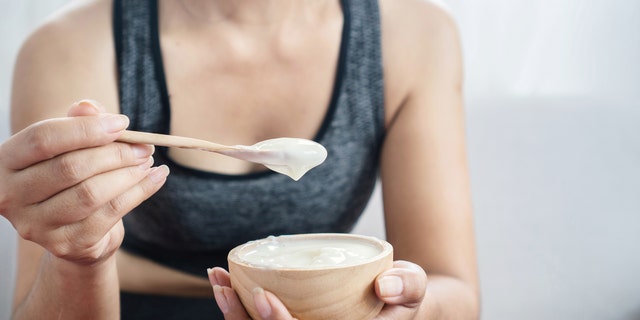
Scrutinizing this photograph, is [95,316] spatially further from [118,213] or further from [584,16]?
[584,16]

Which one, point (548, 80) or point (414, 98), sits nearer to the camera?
point (414, 98)

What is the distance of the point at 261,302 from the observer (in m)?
0.66

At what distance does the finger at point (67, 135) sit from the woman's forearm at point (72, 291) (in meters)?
0.22

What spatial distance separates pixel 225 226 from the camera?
3.96 feet

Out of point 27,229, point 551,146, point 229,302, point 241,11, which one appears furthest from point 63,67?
point 551,146

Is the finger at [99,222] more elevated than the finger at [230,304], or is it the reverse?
the finger at [99,222]

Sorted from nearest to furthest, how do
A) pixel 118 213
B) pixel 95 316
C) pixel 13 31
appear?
pixel 118 213 → pixel 95 316 → pixel 13 31

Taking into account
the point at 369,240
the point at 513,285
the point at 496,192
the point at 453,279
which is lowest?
the point at 513,285

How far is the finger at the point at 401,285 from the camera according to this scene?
0.68m

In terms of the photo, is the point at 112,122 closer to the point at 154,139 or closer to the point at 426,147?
the point at 154,139

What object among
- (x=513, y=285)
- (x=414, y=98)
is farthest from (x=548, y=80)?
(x=414, y=98)

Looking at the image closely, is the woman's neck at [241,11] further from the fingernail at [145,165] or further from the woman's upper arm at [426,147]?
the fingernail at [145,165]

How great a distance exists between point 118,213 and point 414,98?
0.67m

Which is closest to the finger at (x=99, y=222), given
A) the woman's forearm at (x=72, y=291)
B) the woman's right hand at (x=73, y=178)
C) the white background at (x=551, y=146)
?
the woman's right hand at (x=73, y=178)
